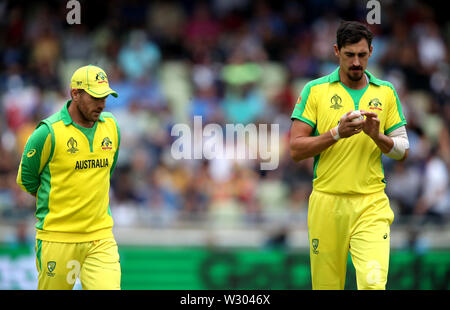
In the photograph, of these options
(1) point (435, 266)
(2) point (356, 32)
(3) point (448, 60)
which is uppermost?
(3) point (448, 60)

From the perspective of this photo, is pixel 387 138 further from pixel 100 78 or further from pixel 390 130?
pixel 100 78

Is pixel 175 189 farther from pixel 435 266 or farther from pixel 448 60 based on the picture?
pixel 448 60

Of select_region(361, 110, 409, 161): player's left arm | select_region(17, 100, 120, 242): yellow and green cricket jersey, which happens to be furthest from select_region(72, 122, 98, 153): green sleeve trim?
select_region(361, 110, 409, 161): player's left arm

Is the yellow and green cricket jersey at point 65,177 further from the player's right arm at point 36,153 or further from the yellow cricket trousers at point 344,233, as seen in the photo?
the yellow cricket trousers at point 344,233

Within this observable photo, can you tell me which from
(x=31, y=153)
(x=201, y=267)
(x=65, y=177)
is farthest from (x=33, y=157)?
(x=201, y=267)

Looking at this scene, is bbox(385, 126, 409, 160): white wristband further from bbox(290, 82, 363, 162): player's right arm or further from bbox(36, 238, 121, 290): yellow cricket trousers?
bbox(36, 238, 121, 290): yellow cricket trousers

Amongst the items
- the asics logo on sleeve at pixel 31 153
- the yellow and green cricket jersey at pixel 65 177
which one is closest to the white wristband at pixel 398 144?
the yellow and green cricket jersey at pixel 65 177

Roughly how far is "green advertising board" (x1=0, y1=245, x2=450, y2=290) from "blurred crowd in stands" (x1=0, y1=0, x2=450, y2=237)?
597 millimetres

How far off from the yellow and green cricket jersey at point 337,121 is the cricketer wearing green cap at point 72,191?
1.86 metres

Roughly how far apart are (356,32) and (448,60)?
9.68m

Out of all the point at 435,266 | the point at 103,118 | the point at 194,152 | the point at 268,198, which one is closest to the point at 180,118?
the point at 194,152

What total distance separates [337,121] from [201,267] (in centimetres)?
546

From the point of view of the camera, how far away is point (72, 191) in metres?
6.64

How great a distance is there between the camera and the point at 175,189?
13047mm
